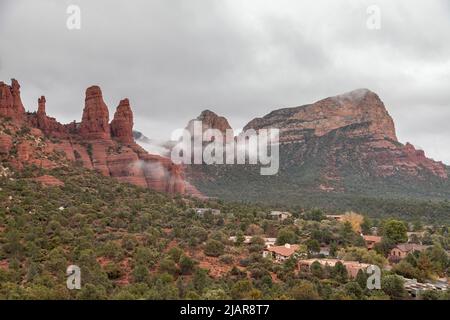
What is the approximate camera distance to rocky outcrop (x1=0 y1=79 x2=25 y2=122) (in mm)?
75375

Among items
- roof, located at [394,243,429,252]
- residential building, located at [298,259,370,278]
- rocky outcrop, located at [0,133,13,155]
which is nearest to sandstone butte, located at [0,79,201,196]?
rocky outcrop, located at [0,133,13,155]

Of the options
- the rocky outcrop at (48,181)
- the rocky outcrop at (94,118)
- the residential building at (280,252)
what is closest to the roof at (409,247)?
the residential building at (280,252)

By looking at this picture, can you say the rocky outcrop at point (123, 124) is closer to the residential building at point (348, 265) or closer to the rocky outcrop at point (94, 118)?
the rocky outcrop at point (94, 118)

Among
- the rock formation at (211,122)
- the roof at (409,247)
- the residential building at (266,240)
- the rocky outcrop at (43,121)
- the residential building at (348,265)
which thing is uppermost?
the rock formation at (211,122)

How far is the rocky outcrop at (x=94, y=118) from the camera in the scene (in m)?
90.6

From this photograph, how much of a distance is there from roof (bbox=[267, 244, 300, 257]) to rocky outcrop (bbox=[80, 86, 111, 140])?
47.8 metres

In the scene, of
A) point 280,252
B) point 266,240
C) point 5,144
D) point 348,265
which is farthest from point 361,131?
point 348,265

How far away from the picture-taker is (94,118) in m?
90.8

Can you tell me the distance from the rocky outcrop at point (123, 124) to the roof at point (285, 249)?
49277 mm

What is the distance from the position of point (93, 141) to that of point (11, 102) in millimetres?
16872

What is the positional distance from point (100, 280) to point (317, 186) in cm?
11076

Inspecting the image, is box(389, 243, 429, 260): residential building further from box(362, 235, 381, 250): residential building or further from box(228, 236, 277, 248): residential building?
box(228, 236, 277, 248): residential building

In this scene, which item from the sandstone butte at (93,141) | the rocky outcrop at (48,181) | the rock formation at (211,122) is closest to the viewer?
the rocky outcrop at (48,181)
